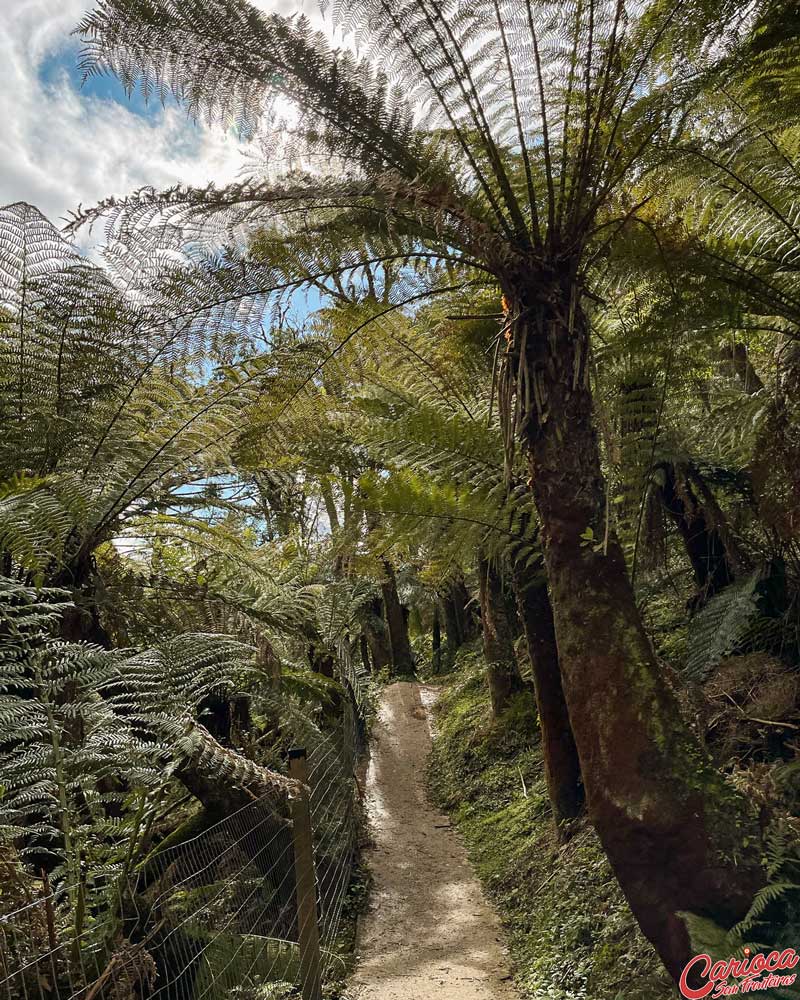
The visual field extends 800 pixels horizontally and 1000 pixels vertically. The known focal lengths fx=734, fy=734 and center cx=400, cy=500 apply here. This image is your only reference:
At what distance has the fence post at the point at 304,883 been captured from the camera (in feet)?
9.54

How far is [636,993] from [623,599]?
4.16 feet

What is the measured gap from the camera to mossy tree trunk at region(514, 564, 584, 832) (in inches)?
158

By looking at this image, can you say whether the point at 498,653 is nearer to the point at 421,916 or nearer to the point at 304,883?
the point at 421,916

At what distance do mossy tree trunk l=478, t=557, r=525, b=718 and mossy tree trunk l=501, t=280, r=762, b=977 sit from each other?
428cm

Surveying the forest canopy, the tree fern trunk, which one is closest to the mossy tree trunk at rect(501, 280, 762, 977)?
the forest canopy

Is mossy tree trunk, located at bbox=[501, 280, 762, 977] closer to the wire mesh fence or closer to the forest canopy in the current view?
the forest canopy

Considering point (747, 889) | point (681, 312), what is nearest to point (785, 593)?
point (681, 312)

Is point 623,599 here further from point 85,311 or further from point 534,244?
point 85,311

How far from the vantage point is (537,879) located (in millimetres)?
3980

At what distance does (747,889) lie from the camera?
79.8 inches

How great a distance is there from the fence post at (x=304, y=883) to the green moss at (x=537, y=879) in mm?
918

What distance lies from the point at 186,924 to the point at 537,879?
7.77 feet

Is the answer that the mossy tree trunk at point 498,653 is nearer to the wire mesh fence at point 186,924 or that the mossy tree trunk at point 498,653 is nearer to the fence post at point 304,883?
the wire mesh fence at point 186,924

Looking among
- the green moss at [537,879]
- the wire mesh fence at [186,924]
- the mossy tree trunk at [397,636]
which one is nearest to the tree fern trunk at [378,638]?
A: the mossy tree trunk at [397,636]
